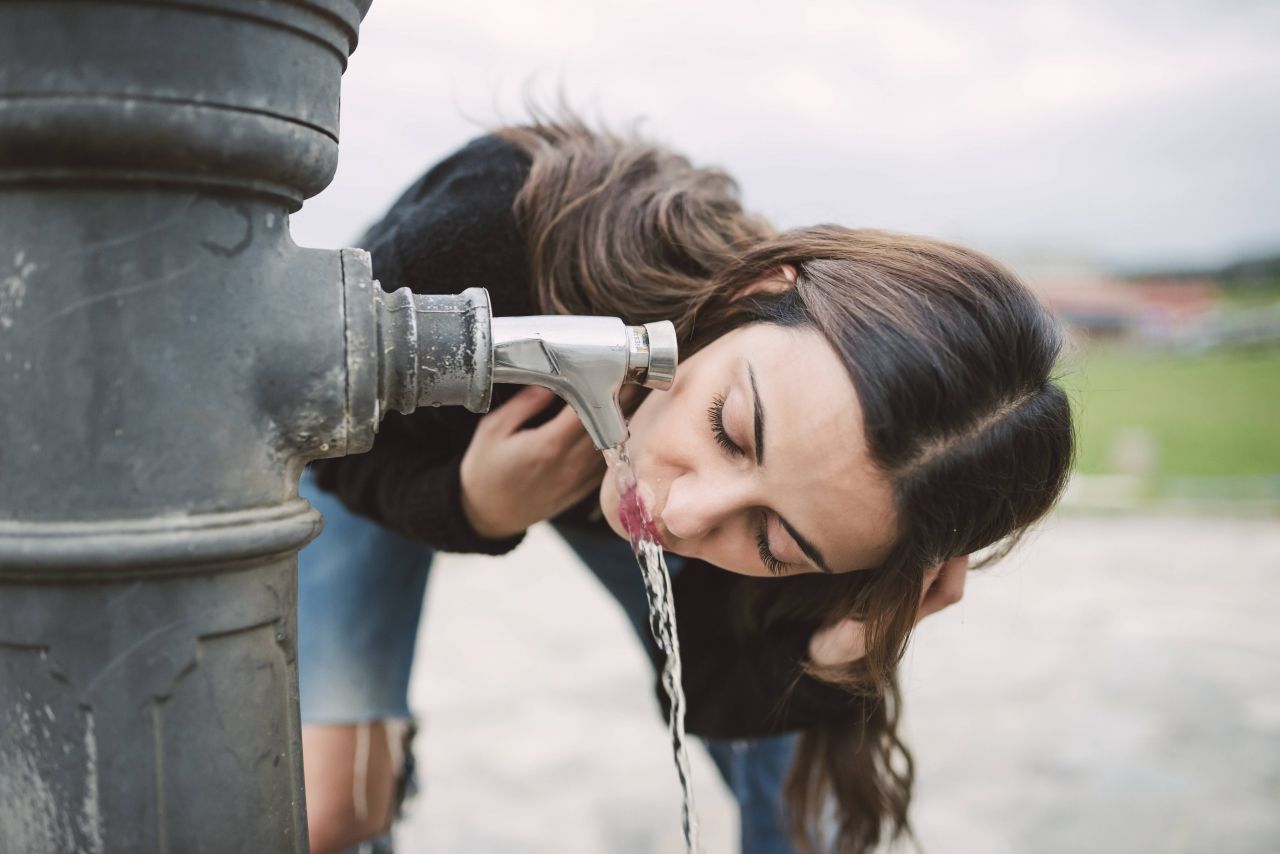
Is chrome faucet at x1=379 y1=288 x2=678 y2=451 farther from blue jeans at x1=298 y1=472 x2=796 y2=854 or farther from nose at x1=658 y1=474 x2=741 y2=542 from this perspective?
blue jeans at x1=298 y1=472 x2=796 y2=854

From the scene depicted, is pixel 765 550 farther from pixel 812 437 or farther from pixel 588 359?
pixel 588 359

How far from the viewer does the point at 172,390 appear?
0.81 meters

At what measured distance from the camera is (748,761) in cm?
234

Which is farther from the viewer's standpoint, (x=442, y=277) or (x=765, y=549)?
(x=442, y=277)

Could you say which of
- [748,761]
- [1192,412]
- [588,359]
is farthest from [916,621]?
[1192,412]

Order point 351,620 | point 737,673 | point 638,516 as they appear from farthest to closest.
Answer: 1. point 351,620
2. point 737,673
3. point 638,516

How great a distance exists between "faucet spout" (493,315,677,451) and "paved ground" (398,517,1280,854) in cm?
111

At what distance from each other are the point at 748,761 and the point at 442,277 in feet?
4.13

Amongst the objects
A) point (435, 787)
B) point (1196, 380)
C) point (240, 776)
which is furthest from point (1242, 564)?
point (1196, 380)

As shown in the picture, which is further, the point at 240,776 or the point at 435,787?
the point at 435,787

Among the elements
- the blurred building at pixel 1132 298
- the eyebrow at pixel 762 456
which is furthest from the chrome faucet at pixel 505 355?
the blurred building at pixel 1132 298

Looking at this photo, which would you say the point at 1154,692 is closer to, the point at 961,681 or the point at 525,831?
the point at 961,681

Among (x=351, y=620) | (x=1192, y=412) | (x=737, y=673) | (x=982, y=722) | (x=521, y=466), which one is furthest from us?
(x=1192, y=412)

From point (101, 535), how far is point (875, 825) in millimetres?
1667
